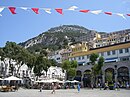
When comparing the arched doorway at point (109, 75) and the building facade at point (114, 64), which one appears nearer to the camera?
the building facade at point (114, 64)

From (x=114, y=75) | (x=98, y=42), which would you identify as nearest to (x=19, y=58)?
(x=114, y=75)

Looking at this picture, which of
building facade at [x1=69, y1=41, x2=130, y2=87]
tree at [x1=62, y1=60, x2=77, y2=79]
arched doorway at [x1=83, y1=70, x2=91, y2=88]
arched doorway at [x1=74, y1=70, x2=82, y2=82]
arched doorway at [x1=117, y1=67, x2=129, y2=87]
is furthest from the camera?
arched doorway at [x1=74, y1=70, x2=82, y2=82]

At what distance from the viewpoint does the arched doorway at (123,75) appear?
5511cm

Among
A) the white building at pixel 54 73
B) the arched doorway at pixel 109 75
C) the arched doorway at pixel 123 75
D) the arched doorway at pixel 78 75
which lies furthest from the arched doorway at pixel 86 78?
the white building at pixel 54 73

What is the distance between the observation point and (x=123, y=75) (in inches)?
2195

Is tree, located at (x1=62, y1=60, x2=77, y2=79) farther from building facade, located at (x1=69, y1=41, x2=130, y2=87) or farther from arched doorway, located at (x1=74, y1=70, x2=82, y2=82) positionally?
→ building facade, located at (x1=69, y1=41, x2=130, y2=87)

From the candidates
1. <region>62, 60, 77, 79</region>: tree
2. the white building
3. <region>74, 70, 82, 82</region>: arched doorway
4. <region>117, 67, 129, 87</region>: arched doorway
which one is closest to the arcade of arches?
<region>117, 67, 129, 87</region>: arched doorway

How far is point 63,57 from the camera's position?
405 ft

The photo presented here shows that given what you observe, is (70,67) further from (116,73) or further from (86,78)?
(116,73)

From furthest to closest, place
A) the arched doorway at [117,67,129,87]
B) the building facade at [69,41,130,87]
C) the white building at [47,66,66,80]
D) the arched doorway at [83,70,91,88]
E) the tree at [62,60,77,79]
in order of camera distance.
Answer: the white building at [47,66,66,80] → the arched doorway at [83,70,91,88] → the tree at [62,60,77,79] → the building facade at [69,41,130,87] → the arched doorway at [117,67,129,87]

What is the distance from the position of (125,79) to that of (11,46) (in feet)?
87.3

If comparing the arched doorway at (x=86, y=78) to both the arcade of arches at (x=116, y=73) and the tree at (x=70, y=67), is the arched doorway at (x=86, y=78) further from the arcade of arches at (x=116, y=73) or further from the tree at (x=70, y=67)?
the arcade of arches at (x=116, y=73)

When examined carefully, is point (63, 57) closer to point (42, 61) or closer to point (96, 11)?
point (42, 61)

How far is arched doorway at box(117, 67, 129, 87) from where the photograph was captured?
55106 mm
